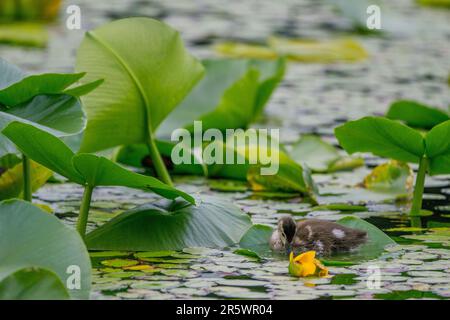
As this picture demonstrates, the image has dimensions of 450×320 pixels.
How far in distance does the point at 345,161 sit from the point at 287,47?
2.80 m

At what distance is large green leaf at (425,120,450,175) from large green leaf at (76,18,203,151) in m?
0.86

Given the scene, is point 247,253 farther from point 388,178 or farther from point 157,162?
point 388,178

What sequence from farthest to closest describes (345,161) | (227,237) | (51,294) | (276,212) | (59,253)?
(345,161) < (276,212) < (227,237) < (59,253) < (51,294)

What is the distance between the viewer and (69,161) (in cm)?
302

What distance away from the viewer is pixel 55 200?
404 cm

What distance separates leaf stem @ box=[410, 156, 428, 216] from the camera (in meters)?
3.65

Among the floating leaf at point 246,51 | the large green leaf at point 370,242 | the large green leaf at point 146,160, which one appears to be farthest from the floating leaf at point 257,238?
the floating leaf at point 246,51

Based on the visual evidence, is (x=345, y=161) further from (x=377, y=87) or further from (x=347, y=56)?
(x=347, y=56)

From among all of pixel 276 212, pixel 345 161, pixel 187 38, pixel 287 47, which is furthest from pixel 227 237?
pixel 187 38

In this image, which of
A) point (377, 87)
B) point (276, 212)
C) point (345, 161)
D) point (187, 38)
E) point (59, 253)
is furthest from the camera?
point (187, 38)

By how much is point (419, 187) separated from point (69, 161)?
1.25m

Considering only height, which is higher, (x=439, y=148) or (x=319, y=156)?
(x=439, y=148)

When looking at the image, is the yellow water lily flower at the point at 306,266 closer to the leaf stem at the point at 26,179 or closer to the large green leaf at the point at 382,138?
the large green leaf at the point at 382,138

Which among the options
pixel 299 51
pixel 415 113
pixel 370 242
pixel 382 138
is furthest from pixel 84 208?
pixel 299 51
